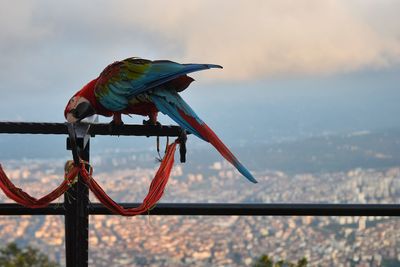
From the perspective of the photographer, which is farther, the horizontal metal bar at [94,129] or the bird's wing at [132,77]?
the bird's wing at [132,77]

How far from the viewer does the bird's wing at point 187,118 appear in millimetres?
1441

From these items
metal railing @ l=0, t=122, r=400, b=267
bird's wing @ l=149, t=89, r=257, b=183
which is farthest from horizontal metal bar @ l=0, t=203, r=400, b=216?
bird's wing @ l=149, t=89, r=257, b=183

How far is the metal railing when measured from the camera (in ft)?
4.69

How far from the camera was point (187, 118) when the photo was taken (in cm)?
148

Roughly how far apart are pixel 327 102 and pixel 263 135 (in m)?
7.83

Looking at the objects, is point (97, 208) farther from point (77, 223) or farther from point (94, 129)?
point (94, 129)

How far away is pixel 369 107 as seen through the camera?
1356 cm

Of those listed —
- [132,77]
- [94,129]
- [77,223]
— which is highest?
[132,77]

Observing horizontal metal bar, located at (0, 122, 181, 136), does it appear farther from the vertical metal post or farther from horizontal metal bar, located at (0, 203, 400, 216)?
horizontal metal bar, located at (0, 203, 400, 216)

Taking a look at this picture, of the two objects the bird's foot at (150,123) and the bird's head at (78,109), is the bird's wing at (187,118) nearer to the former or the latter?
the bird's foot at (150,123)

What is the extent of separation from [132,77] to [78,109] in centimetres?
16

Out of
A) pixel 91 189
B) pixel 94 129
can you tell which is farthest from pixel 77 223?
pixel 94 129

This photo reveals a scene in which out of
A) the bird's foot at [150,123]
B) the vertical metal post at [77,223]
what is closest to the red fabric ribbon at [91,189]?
the vertical metal post at [77,223]

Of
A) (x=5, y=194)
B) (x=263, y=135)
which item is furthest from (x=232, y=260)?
(x=263, y=135)
